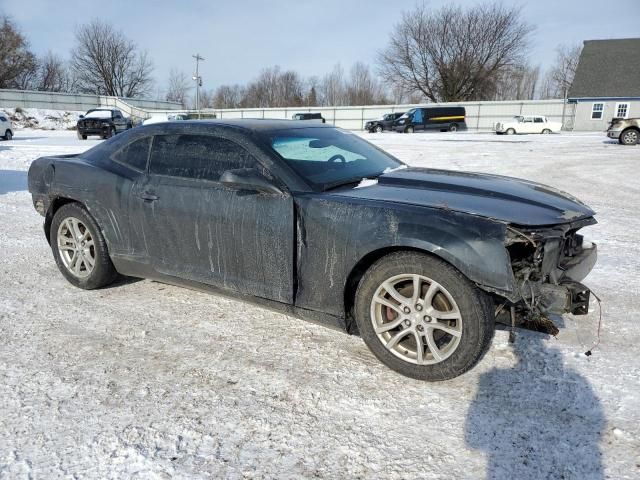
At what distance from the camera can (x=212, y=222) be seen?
3.28 meters

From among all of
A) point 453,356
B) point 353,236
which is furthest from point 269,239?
point 453,356

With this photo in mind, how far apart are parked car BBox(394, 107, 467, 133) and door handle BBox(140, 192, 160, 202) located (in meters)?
35.9

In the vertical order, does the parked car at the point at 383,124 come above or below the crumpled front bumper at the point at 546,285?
above

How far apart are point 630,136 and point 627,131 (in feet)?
0.89

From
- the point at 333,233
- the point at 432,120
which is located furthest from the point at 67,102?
the point at 333,233

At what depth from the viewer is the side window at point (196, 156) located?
3285 millimetres

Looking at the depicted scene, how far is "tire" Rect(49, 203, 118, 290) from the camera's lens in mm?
3992

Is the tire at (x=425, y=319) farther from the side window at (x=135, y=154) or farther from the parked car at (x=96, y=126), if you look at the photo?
the parked car at (x=96, y=126)

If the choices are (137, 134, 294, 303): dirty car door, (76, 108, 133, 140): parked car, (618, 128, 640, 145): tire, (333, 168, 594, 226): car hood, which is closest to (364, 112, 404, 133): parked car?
(618, 128, 640, 145): tire

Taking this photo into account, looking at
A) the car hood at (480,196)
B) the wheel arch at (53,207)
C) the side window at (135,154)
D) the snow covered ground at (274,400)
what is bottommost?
the snow covered ground at (274,400)

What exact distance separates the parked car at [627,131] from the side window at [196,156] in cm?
2343

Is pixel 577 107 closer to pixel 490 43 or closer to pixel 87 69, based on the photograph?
pixel 490 43

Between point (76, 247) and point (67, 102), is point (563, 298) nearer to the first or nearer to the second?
point (76, 247)

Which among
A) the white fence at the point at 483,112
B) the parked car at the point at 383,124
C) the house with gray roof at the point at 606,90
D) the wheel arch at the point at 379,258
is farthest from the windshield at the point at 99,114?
the house with gray roof at the point at 606,90
